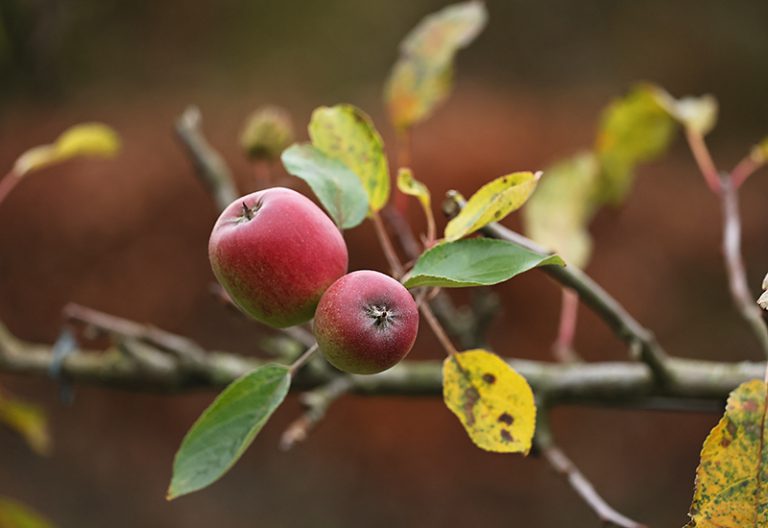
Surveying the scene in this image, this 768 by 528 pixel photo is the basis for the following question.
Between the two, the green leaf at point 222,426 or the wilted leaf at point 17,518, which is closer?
the green leaf at point 222,426

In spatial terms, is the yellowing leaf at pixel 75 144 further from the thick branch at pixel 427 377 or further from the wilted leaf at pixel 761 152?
the wilted leaf at pixel 761 152

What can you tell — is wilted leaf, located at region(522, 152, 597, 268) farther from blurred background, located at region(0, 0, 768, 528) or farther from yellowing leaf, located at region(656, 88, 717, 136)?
blurred background, located at region(0, 0, 768, 528)

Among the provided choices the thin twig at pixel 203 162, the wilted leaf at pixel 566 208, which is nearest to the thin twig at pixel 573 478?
the wilted leaf at pixel 566 208

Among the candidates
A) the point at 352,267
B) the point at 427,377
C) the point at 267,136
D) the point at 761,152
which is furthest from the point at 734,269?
the point at 352,267

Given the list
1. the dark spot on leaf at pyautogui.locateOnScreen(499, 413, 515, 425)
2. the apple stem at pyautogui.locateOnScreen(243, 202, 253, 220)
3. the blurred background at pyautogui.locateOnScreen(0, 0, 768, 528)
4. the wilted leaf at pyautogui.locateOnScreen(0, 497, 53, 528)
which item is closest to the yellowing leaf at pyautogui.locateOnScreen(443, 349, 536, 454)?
the dark spot on leaf at pyautogui.locateOnScreen(499, 413, 515, 425)

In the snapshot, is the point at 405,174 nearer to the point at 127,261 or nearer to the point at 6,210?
the point at 127,261

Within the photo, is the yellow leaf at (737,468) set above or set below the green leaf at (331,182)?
below

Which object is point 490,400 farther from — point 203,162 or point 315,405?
point 203,162
